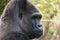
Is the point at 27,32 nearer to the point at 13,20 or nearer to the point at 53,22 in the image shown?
the point at 13,20

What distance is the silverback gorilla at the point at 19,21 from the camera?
4.63 metres

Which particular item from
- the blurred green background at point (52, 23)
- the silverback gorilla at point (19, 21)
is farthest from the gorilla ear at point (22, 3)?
the blurred green background at point (52, 23)

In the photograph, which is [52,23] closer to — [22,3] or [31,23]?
[31,23]

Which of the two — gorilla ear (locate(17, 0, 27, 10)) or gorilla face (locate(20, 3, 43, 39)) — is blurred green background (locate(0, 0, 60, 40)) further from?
gorilla ear (locate(17, 0, 27, 10))

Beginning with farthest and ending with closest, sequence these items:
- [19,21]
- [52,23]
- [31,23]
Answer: [52,23] < [31,23] < [19,21]

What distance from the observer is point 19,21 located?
4820 millimetres

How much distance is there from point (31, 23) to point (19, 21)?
31 centimetres

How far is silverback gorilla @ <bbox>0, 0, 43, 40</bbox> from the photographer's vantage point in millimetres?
4633

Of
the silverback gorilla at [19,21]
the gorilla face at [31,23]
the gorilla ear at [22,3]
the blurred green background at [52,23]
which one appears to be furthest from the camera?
the blurred green background at [52,23]

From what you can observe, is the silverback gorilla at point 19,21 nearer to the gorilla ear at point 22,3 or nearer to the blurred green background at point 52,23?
the gorilla ear at point 22,3

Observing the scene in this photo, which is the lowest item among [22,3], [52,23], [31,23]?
[52,23]

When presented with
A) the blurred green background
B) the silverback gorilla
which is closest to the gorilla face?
the silverback gorilla

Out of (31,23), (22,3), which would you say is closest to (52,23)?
(31,23)

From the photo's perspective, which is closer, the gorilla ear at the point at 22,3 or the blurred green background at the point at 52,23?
the gorilla ear at the point at 22,3
